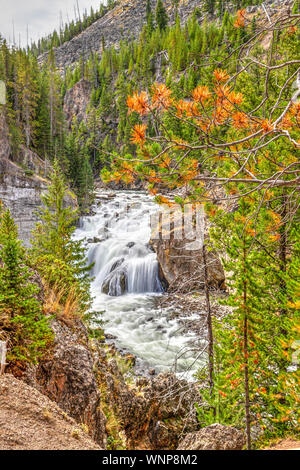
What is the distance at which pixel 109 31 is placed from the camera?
112 meters

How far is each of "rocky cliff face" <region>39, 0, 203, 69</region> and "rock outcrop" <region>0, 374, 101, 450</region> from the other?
123822 mm

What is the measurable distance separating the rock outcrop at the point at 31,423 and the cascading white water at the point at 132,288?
4.21m

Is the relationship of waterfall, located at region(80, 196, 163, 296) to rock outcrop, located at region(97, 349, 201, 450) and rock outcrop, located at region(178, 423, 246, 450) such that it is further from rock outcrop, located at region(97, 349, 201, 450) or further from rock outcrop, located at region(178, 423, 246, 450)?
rock outcrop, located at region(178, 423, 246, 450)

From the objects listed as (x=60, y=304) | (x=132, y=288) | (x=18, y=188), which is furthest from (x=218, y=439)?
(x=18, y=188)

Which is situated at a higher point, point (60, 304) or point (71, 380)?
point (60, 304)

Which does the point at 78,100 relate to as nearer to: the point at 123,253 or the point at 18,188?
the point at 18,188

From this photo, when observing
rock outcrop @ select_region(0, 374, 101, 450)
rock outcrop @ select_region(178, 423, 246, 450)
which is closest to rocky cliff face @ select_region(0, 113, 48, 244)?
rock outcrop @ select_region(0, 374, 101, 450)

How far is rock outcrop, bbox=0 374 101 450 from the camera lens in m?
2.35

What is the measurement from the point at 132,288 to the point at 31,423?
15.2 meters

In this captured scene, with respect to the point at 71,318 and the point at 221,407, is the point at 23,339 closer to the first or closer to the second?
the point at 71,318

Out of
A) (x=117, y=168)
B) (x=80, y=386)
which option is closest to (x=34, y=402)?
(x=80, y=386)

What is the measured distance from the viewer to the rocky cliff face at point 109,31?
4166 inches

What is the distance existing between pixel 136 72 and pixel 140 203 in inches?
2175

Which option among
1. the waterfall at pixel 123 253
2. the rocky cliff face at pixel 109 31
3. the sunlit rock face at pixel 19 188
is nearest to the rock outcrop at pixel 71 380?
the waterfall at pixel 123 253
